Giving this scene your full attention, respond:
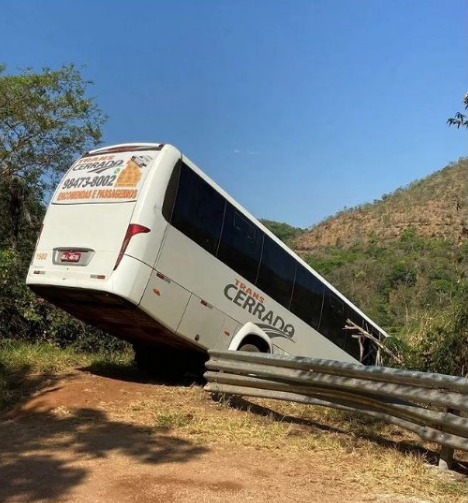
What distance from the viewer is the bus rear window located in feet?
24.5

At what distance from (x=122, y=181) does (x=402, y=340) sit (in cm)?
521

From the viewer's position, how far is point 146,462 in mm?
4887

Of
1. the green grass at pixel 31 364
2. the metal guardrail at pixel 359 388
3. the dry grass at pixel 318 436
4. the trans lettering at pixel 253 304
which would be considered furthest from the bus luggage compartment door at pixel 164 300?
the green grass at pixel 31 364

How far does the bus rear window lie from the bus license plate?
72 centimetres

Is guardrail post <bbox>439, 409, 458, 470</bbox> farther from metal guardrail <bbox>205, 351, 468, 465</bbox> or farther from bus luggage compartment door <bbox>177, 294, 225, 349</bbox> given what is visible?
bus luggage compartment door <bbox>177, 294, 225, 349</bbox>

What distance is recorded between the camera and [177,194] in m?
7.57

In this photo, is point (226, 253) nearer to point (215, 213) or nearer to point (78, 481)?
point (215, 213)

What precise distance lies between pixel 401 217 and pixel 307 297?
4726cm

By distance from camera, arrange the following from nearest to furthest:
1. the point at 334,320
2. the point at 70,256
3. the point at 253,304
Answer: the point at 70,256
the point at 253,304
the point at 334,320

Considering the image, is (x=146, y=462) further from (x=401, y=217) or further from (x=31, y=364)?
(x=401, y=217)

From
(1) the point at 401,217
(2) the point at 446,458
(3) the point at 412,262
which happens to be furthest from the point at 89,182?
(1) the point at 401,217

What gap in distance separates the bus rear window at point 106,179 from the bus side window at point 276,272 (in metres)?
2.47

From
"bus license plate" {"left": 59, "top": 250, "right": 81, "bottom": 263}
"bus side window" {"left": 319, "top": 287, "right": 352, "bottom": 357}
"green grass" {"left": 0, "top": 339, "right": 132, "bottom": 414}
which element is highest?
"bus side window" {"left": 319, "top": 287, "right": 352, "bottom": 357}

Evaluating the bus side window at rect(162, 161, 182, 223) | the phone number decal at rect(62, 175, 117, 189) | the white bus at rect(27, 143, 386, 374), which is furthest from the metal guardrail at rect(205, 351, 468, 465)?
the phone number decal at rect(62, 175, 117, 189)
